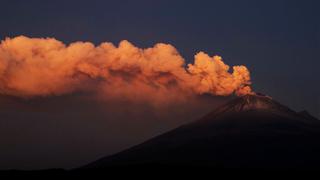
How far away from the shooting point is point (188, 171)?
120750 millimetres

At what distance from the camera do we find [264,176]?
11450cm

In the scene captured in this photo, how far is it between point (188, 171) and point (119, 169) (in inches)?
590

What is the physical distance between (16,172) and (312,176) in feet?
202

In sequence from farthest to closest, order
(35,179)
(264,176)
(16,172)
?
(16,172)
(264,176)
(35,179)

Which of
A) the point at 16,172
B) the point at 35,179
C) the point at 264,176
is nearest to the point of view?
the point at 35,179

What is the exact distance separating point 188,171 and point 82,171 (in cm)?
2229

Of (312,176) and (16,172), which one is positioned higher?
(16,172)

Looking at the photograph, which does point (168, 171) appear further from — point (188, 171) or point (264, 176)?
point (264, 176)

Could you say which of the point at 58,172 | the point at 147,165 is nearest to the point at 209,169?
the point at 147,165

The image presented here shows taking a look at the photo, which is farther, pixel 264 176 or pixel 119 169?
pixel 119 169

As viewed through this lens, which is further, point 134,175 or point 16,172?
point 16,172

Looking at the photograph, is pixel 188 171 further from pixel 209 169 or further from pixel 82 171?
pixel 82 171

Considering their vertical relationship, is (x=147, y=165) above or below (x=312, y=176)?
above

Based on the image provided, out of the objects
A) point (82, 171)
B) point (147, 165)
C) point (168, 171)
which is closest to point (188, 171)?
point (168, 171)
